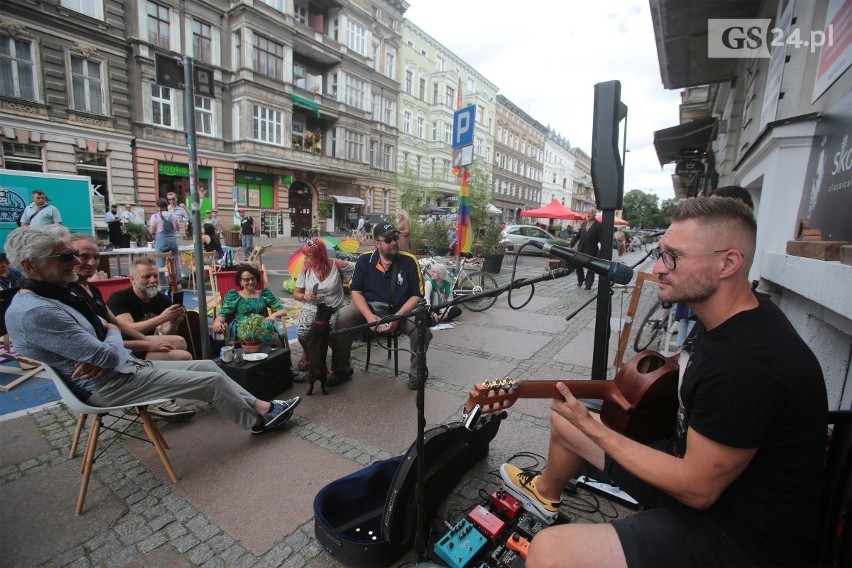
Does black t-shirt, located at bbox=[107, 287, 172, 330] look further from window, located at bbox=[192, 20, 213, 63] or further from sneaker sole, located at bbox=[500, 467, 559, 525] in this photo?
window, located at bbox=[192, 20, 213, 63]

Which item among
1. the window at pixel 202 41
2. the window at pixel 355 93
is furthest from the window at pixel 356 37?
Answer: the window at pixel 202 41

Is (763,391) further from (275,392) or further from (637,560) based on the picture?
(275,392)

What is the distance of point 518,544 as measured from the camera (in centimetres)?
196

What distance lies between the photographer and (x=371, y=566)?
194 cm

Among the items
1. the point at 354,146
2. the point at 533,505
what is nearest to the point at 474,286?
the point at 533,505

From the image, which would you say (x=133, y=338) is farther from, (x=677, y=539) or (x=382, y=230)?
(x=677, y=539)

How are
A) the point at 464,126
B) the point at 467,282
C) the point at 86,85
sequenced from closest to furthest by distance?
1. the point at 464,126
2. the point at 467,282
3. the point at 86,85

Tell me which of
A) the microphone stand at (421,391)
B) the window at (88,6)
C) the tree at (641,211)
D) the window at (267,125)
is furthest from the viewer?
the tree at (641,211)

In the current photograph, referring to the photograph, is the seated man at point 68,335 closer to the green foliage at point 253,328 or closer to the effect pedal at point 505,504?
the green foliage at point 253,328

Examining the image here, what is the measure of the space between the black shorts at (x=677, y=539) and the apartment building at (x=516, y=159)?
145 ft

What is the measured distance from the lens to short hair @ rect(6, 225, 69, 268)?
228cm

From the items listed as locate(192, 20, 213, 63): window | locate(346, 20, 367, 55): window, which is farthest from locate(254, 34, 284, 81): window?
locate(346, 20, 367, 55): window

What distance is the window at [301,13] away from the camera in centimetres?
2518

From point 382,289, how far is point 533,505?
2.69 m
